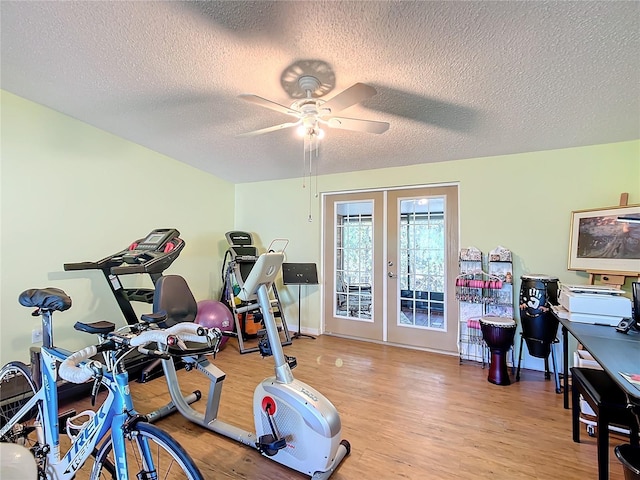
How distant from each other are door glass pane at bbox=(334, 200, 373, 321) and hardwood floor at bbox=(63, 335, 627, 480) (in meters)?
1.00

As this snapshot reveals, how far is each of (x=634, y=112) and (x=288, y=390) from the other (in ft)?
11.3

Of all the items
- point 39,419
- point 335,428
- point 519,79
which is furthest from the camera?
point 519,79

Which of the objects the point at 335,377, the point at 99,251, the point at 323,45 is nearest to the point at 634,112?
the point at 323,45

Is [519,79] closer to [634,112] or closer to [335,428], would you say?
[634,112]

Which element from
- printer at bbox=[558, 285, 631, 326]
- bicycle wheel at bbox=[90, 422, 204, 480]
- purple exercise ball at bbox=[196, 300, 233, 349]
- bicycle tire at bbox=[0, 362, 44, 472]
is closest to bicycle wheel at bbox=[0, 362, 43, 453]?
bicycle tire at bbox=[0, 362, 44, 472]

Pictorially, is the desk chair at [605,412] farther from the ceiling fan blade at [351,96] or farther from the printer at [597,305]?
the ceiling fan blade at [351,96]

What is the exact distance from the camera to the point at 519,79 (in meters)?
2.08

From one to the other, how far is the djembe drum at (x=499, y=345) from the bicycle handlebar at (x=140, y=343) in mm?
2828

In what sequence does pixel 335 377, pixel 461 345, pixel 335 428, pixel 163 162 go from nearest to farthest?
pixel 335 428 → pixel 335 377 → pixel 461 345 → pixel 163 162

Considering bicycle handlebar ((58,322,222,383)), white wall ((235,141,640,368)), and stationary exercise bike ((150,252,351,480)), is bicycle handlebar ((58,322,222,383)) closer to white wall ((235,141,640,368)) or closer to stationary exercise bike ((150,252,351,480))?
stationary exercise bike ((150,252,351,480))

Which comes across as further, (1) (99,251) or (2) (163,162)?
(2) (163,162)

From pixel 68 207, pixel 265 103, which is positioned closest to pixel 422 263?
pixel 265 103

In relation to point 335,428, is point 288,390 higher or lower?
higher

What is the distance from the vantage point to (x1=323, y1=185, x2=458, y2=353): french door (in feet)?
13.0
